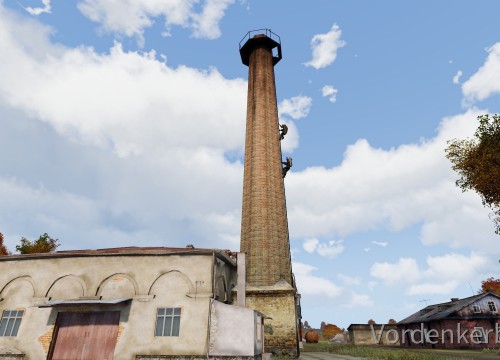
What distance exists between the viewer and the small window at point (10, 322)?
1337 centimetres

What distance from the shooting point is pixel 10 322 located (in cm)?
1355

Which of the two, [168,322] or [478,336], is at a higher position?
[478,336]

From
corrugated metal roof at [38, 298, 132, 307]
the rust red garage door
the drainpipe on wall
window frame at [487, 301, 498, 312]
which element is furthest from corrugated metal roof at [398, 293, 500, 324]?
corrugated metal roof at [38, 298, 132, 307]

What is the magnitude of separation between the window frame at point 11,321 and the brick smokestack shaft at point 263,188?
36.4 feet

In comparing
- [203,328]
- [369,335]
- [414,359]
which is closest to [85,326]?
[203,328]

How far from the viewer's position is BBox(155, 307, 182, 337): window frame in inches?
495

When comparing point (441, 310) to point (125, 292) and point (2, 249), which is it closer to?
point (125, 292)

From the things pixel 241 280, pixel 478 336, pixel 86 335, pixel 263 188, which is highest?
pixel 263 188

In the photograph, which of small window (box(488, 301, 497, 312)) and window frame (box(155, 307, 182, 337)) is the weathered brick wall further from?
small window (box(488, 301, 497, 312))

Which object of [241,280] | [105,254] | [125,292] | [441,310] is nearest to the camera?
[125,292]

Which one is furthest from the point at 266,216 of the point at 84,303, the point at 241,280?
the point at 84,303

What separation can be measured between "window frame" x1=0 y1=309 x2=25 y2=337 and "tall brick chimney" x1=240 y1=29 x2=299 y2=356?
10411 mm

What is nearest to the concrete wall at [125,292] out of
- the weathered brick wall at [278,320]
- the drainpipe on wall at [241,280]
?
the drainpipe on wall at [241,280]

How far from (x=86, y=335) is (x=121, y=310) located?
5.50 ft
